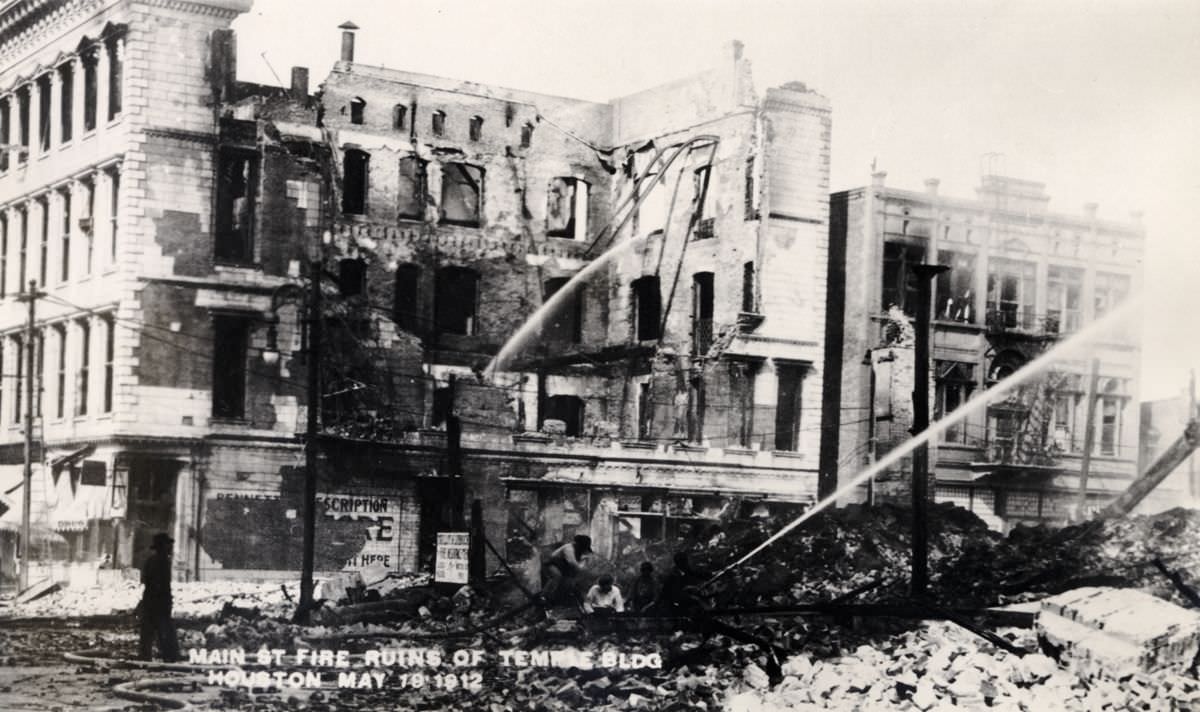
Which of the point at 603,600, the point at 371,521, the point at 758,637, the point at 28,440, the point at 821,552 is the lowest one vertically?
the point at 758,637

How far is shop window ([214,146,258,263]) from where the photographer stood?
41.2ft

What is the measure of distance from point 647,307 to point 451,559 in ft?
11.0

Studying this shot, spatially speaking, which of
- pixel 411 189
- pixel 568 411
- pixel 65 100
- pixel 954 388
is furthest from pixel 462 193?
pixel 954 388

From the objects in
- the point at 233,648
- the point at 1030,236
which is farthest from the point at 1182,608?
the point at 233,648

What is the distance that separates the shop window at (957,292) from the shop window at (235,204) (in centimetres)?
749

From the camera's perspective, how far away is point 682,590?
12.9 m

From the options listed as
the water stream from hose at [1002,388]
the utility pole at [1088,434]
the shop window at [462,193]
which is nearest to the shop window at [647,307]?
the shop window at [462,193]

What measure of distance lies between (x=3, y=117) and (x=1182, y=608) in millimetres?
12141

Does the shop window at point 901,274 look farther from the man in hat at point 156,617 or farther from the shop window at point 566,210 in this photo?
the man in hat at point 156,617

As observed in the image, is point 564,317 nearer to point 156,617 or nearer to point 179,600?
point 179,600

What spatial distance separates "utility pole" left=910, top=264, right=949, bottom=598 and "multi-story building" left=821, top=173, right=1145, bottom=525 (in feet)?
2.61

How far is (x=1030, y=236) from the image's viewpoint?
14719 mm

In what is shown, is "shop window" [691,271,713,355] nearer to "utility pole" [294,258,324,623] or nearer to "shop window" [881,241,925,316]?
"shop window" [881,241,925,316]

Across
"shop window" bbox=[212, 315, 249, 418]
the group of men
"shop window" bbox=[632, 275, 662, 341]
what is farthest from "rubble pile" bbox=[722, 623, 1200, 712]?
"shop window" bbox=[212, 315, 249, 418]
